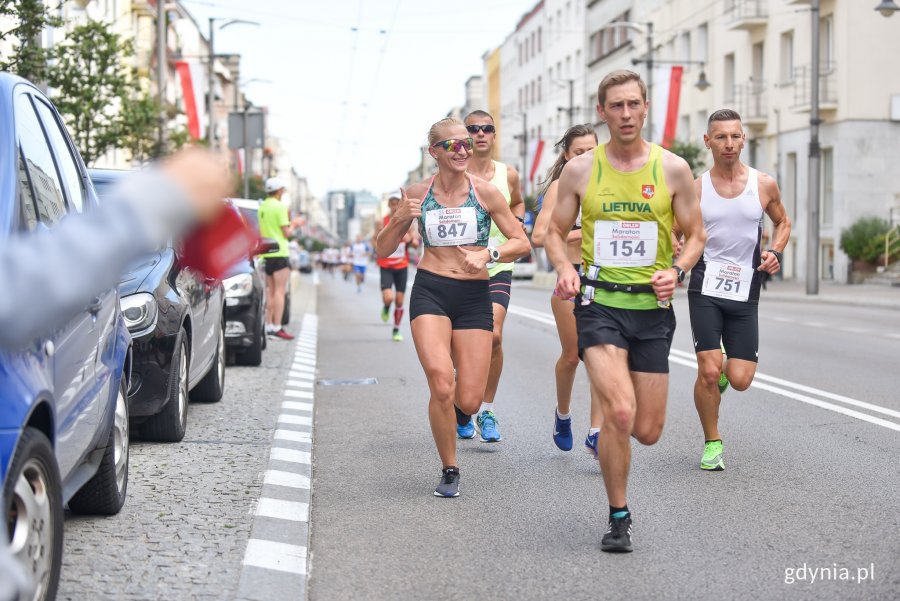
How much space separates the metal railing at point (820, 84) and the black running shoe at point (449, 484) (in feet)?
117

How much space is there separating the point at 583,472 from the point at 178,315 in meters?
2.64

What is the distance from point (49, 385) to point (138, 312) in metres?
4.02

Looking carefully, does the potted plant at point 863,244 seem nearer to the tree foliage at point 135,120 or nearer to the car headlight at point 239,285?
the tree foliage at point 135,120

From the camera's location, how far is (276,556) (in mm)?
5449

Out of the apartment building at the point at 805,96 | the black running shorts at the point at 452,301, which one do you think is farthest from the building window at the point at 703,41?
the black running shorts at the point at 452,301

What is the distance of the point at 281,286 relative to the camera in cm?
1792

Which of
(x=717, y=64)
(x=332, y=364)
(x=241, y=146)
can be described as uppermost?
(x=717, y=64)

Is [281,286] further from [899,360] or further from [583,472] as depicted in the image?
[583,472]

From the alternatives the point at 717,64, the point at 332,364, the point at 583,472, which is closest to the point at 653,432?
the point at 583,472

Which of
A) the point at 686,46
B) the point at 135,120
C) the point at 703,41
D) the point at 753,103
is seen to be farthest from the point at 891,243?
the point at 135,120

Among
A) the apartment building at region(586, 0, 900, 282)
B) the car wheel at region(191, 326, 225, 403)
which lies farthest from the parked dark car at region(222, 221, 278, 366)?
the apartment building at region(586, 0, 900, 282)

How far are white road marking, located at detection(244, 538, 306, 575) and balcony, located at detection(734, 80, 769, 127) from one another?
41599 millimetres

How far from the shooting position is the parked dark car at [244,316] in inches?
537

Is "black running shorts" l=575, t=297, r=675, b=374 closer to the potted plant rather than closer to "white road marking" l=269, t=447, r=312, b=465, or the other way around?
"white road marking" l=269, t=447, r=312, b=465
